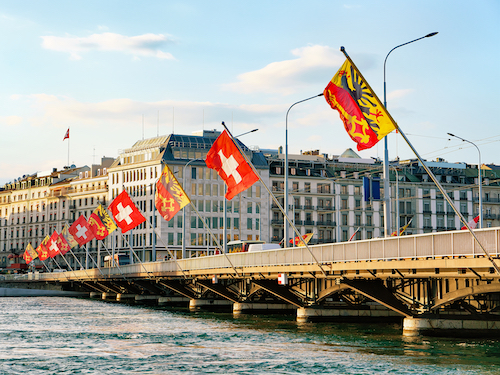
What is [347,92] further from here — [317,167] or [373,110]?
[317,167]

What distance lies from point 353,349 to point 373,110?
516 inches

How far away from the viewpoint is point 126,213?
73.4 metres

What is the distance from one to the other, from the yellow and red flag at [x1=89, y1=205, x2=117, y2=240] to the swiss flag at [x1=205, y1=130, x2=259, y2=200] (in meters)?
41.3

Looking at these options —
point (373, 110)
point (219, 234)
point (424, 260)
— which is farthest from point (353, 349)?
point (219, 234)

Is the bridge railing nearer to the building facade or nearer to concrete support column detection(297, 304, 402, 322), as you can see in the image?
concrete support column detection(297, 304, 402, 322)

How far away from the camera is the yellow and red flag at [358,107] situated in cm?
3472

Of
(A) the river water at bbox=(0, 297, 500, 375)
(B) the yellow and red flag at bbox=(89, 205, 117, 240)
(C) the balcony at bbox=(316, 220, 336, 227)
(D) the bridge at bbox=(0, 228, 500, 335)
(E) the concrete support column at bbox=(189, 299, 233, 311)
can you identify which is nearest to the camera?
(A) the river water at bbox=(0, 297, 500, 375)

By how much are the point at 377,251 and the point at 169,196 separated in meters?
20.1

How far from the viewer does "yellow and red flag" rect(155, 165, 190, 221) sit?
59.4 meters

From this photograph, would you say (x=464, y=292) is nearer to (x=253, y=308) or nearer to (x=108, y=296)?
(x=253, y=308)

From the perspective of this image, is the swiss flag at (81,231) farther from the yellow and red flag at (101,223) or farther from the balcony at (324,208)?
the balcony at (324,208)

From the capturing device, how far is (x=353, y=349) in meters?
41.8

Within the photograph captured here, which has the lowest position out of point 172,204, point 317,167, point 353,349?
point 353,349

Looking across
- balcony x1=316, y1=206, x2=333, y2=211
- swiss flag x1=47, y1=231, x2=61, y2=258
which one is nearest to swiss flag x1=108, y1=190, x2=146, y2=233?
swiss flag x1=47, y1=231, x2=61, y2=258
